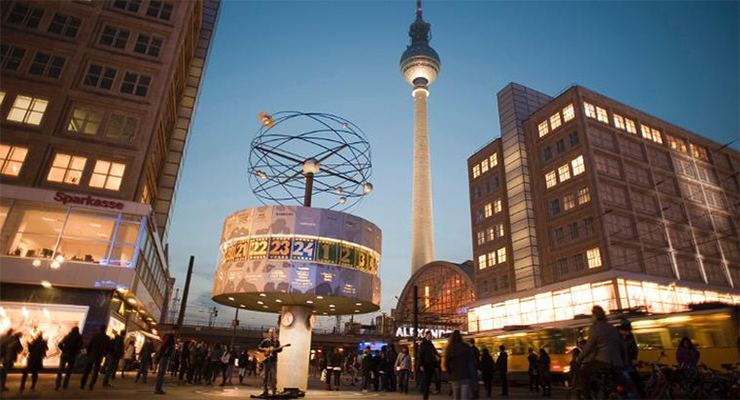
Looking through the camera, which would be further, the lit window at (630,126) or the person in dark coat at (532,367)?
the lit window at (630,126)

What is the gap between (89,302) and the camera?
933 inches

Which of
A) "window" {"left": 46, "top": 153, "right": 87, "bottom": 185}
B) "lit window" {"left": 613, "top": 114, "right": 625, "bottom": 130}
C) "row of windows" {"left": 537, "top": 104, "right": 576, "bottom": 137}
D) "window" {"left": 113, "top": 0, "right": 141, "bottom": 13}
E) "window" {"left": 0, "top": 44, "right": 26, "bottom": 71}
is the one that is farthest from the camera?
"lit window" {"left": 613, "top": 114, "right": 625, "bottom": 130}

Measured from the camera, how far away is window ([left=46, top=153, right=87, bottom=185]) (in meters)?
25.9

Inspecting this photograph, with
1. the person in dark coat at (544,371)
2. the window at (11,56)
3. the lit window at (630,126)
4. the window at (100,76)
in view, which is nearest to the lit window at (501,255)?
the lit window at (630,126)

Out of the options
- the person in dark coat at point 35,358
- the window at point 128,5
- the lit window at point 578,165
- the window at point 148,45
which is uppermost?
the window at point 128,5

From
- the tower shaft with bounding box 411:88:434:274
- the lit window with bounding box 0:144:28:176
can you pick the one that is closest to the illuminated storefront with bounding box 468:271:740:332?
the lit window with bounding box 0:144:28:176

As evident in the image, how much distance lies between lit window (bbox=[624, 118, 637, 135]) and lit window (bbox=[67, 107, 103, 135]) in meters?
52.9

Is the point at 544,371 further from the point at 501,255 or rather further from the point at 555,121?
the point at 555,121

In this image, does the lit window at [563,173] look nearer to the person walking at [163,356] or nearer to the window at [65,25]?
the person walking at [163,356]

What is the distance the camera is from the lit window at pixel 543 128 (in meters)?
50.5

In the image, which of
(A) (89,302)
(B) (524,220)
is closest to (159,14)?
(A) (89,302)

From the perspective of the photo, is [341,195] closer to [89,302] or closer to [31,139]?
[89,302]

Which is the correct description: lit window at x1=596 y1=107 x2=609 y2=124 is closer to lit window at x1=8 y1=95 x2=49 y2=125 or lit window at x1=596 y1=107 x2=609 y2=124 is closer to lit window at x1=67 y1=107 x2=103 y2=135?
lit window at x1=67 y1=107 x2=103 y2=135

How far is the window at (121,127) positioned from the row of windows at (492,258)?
42.1 meters
